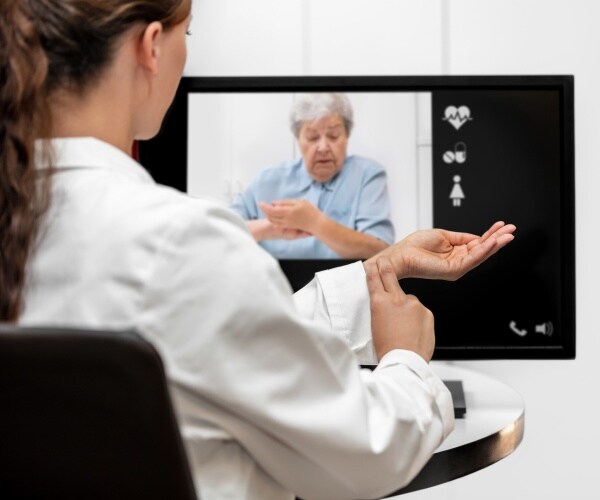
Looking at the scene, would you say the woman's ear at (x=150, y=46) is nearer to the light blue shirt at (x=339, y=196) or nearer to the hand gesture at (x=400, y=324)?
the hand gesture at (x=400, y=324)

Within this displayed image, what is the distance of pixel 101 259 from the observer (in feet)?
3.11

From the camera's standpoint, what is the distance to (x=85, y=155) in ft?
3.43

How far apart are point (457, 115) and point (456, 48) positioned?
310 millimetres

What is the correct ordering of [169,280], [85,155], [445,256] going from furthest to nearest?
[445,256], [85,155], [169,280]

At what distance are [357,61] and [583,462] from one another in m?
1.44

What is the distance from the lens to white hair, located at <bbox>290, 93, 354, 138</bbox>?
279cm

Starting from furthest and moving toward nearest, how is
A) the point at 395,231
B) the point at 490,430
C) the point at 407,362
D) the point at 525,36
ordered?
1. the point at 525,36
2. the point at 395,231
3. the point at 490,430
4. the point at 407,362

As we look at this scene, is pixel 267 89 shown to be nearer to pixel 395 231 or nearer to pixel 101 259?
pixel 395 231

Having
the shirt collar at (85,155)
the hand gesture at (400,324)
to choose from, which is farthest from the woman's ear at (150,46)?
the hand gesture at (400,324)

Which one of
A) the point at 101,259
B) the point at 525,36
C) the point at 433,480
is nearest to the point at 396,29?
the point at 525,36

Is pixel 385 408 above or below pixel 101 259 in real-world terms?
below

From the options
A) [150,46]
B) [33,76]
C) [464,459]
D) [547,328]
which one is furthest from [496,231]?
[547,328]

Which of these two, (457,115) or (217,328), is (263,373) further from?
(457,115)

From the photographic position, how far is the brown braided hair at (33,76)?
0.97 meters
